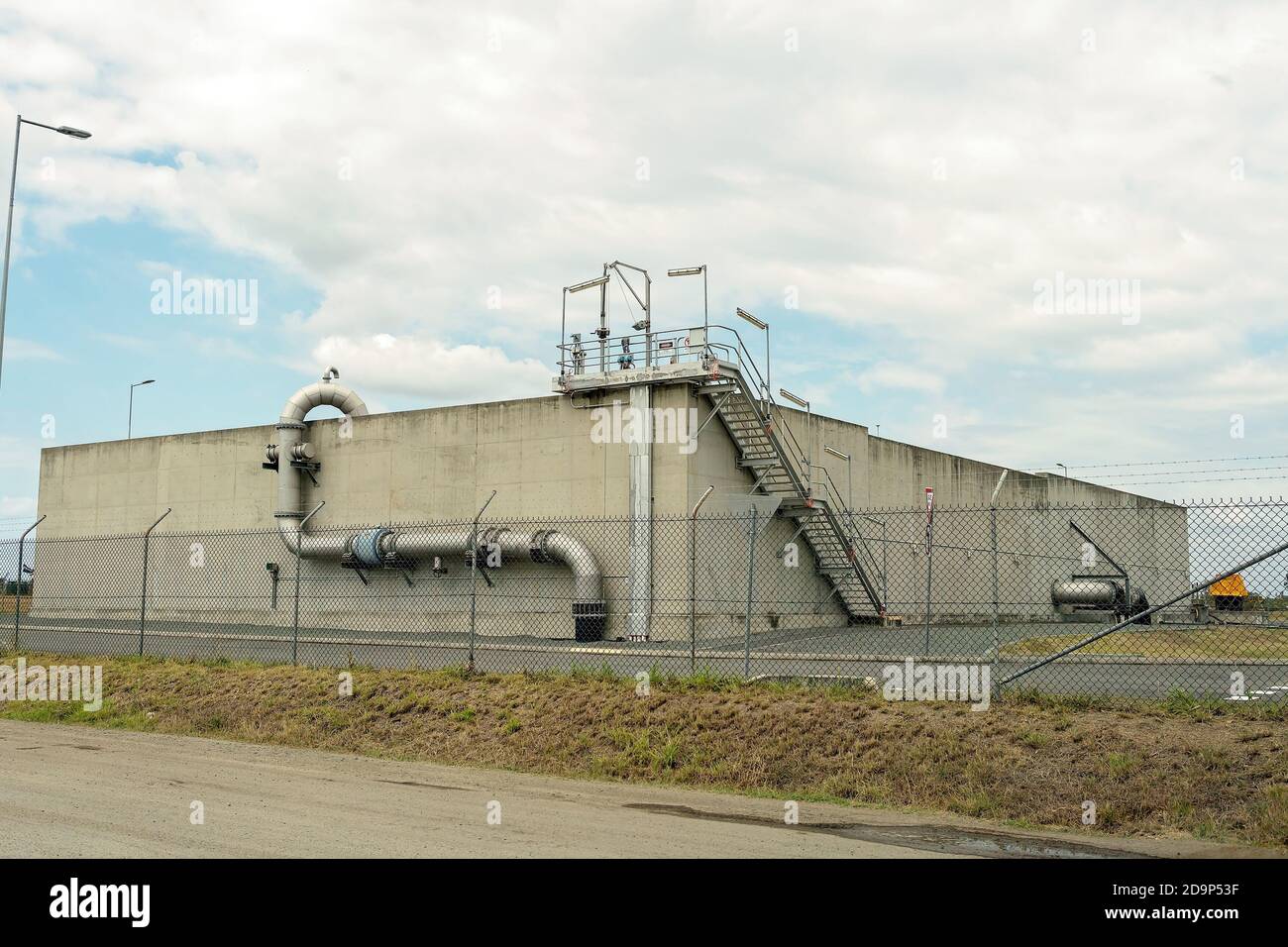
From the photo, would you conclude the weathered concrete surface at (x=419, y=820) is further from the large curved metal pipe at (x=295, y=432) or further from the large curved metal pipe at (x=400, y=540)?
the large curved metal pipe at (x=295, y=432)

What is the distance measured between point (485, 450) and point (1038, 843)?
22.7 meters

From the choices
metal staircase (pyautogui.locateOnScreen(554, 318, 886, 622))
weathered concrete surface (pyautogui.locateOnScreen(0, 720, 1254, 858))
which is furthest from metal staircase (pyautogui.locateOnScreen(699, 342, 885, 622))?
weathered concrete surface (pyautogui.locateOnScreen(0, 720, 1254, 858))

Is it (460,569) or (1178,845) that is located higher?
(460,569)

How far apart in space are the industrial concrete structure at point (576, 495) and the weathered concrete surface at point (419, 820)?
10.4 m

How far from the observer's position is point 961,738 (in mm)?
10398

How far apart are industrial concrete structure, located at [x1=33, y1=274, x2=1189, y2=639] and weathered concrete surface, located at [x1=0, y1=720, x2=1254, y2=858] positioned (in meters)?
10.4

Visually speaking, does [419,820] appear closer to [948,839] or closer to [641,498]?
[948,839]

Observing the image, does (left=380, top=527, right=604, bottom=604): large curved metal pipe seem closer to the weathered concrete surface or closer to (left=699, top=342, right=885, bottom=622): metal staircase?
(left=699, top=342, right=885, bottom=622): metal staircase

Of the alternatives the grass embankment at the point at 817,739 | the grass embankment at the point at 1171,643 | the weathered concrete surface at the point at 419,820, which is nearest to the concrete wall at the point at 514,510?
the grass embankment at the point at 1171,643

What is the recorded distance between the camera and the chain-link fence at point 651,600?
15.3 m

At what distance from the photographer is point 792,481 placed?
2767 centimetres

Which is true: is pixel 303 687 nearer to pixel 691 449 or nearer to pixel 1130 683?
pixel 1130 683

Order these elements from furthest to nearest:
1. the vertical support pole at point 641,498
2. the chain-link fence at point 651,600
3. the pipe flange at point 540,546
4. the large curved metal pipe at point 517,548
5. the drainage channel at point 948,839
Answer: the pipe flange at point 540,546
the large curved metal pipe at point 517,548
the vertical support pole at point 641,498
the chain-link fence at point 651,600
the drainage channel at point 948,839
